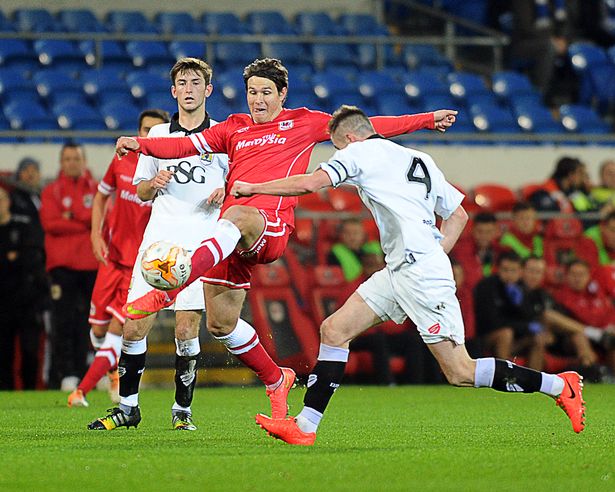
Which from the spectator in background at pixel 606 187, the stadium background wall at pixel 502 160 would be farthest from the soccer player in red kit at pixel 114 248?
the spectator in background at pixel 606 187

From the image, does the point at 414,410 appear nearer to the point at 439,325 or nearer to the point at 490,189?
the point at 439,325

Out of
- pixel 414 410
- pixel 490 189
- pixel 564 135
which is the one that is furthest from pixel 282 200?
pixel 564 135

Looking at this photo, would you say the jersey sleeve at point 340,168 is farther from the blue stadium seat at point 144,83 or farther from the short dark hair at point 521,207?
the blue stadium seat at point 144,83

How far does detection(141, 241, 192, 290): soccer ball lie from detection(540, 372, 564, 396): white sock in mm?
2090

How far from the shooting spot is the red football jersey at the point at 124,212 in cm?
1050

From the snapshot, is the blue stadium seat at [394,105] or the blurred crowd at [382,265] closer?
the blurred crowd at [382,265]

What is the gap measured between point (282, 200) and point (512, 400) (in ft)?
15.9

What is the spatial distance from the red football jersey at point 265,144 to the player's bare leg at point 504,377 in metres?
1.33

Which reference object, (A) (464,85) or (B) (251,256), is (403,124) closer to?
(B) (251,256)

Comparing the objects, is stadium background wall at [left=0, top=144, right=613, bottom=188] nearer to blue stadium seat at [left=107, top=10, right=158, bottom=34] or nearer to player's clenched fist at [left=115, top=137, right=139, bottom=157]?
blue stadium seat at [left=107, top=10, right=158, bottom=34]

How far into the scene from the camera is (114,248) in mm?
10836

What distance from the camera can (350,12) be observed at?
69.8 feet

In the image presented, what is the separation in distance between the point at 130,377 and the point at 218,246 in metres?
1.53

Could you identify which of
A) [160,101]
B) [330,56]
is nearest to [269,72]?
[160,101]
